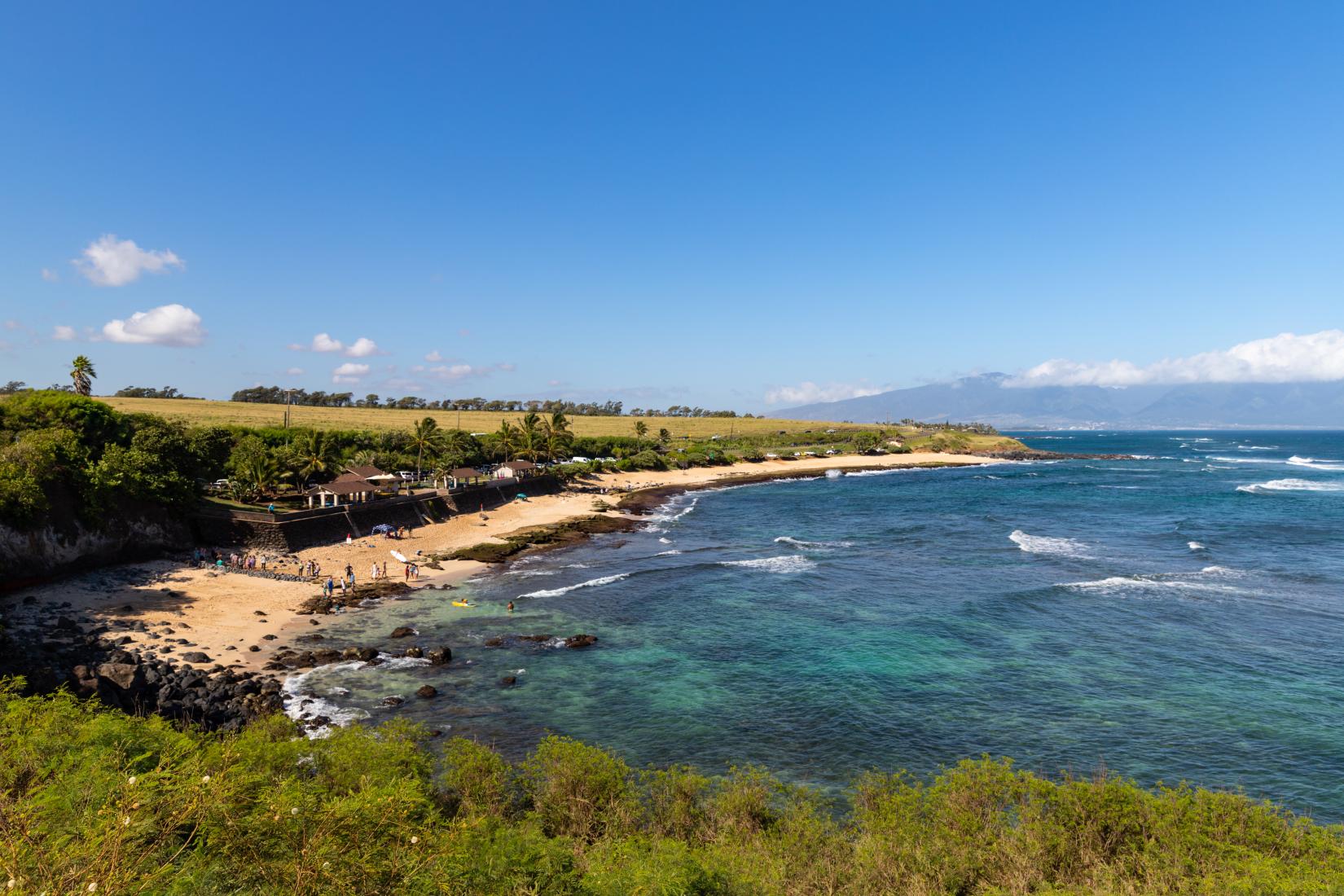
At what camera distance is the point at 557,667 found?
33031 mm

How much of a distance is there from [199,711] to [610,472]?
8961 cm

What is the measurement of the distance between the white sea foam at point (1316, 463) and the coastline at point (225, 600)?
169 metres

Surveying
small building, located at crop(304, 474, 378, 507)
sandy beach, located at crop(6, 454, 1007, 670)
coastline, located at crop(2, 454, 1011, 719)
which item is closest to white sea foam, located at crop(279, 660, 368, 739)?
coastline, located at crop(2, 454, 1011, 719)

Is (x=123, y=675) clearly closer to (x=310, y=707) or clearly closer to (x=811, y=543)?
(x=310, y=707)

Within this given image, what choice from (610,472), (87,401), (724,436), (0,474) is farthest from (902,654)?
(724,436)

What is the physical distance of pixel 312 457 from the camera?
213 feet

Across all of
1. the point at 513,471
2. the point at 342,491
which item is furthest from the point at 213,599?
the point at 513,471

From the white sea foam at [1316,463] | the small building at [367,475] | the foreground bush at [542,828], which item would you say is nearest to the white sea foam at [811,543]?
the foreground bush at [542,828]

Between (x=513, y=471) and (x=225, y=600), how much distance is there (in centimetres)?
5095

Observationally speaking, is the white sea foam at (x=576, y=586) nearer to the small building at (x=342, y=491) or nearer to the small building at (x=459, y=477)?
the small building at (x=342, y=491)

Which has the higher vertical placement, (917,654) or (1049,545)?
(1049,545)

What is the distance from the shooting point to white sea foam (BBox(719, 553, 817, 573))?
5394 cm

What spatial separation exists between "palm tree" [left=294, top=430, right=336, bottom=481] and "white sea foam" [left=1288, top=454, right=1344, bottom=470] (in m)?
188

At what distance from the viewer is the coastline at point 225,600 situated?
32.2 metres
